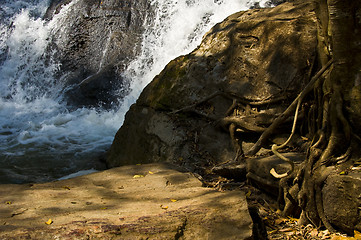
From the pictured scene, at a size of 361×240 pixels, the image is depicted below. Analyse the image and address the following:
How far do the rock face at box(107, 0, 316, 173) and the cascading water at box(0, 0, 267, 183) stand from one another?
6.37 feet

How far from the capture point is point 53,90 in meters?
11.8

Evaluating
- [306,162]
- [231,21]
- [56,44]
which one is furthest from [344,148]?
[56,44]

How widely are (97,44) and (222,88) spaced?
763 cm

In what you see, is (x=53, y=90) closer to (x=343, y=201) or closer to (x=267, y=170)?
(x=267, y=170)

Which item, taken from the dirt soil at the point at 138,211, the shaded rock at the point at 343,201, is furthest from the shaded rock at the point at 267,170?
the shaded rock at the point at 343,201

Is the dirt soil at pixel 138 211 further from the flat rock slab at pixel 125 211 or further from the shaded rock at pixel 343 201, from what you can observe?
the shaded rock at pixel 343 201

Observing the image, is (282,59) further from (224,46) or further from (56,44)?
(56,44)

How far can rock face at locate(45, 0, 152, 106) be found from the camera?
426 inches

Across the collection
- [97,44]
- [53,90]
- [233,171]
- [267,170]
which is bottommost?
[233,171]

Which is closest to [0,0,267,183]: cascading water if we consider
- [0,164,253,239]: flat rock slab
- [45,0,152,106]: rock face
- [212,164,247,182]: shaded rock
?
[45,0,152,106]: rock face

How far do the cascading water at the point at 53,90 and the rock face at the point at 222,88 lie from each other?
1.94 m

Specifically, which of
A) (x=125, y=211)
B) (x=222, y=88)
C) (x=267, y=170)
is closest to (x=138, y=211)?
(x=125, y=211)

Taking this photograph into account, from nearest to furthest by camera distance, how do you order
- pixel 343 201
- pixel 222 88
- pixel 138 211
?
1. pixel 138 211
2. pixel 343 201
3. pixel 222 88

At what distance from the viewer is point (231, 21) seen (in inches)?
231
